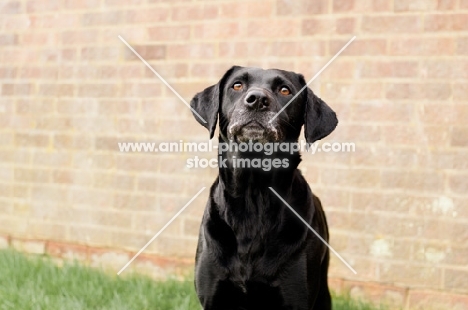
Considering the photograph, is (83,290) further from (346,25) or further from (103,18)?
(346,25)

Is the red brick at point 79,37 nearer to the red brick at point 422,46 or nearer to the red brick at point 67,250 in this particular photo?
the red brick at point 67,250

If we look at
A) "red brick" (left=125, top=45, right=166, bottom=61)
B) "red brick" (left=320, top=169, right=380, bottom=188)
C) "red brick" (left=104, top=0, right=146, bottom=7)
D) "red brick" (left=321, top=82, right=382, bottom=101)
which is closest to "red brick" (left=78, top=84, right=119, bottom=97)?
"red brick" (left=125, top=45, right=166, bottom=61)

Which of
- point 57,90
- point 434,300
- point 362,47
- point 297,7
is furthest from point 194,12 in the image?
point 434,300

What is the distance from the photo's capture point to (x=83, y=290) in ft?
13.5

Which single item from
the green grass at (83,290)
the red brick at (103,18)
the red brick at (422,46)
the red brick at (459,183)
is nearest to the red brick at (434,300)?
the green grass at (83,290)

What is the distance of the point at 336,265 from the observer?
4.30 metres

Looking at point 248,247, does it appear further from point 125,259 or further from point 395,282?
point 125,259

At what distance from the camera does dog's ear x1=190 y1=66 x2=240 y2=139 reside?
3293mm

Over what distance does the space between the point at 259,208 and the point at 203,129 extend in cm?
159

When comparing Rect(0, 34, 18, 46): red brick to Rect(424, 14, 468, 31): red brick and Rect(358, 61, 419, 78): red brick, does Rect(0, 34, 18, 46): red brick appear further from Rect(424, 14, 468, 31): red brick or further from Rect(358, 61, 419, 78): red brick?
Rect(424, 14, 468, 31): red brick

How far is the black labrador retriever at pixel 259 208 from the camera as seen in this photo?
120 inches

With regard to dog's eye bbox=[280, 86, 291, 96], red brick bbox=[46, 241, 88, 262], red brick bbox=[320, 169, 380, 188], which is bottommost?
red brick bbox=[46, 241, 88, 262]

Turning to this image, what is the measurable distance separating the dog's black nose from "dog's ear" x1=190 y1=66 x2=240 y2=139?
33cm

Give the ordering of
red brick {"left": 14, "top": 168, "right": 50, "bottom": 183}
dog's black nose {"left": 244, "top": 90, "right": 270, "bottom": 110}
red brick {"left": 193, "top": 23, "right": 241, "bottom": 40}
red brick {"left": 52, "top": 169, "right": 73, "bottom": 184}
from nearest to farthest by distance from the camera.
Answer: dog's black nose {"left": 244, "top": 90, "right": 270, "bottom": 110}, red brick {"left": 193, "top": 23, "right": 241, "bottom": 40}, red brick {"left": 52, "top": 169, "right": 73, "bottom": 184}, red brick {"left": 14, "top": 168, "right": 50, "bottom": 183}
